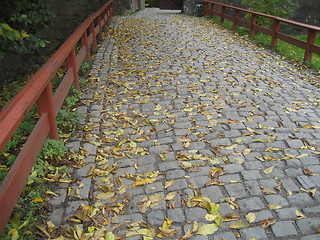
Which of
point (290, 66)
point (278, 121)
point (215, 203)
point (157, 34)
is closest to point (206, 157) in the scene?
point (215, 203)

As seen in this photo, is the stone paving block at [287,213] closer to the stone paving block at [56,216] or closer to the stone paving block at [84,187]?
the stone paving block at [84,187]

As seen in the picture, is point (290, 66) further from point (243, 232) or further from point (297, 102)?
point (243, 232)

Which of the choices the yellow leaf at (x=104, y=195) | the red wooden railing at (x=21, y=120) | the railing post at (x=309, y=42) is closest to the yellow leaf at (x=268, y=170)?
the yellow leaf at (x=104, y=195)

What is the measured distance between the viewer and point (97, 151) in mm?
4012

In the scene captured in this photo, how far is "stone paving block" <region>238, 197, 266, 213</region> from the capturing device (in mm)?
2940

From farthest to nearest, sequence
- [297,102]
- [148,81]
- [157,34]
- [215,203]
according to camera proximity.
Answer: [157,34] → [148,81] → [297,102] → [215,203]

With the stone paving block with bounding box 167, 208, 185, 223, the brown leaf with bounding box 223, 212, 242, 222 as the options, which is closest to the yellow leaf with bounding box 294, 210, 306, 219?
the brown leaf with bounding box 223, 212, 242, 222

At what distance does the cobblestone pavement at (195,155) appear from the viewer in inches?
111

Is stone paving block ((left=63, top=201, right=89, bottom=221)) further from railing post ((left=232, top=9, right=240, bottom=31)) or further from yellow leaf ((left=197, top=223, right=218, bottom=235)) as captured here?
railing post ((left=232, top=9, right=240, bottom=31))

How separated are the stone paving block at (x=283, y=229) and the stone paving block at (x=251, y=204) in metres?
0.24

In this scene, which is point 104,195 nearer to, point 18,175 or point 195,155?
point 18,175

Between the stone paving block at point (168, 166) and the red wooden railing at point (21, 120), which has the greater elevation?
the red wooden railing at point (21, 120)

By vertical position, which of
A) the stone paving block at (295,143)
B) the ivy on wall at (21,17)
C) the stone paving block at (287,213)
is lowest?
the stone paving block at (287,213)

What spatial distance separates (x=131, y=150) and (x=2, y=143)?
2.13 m
